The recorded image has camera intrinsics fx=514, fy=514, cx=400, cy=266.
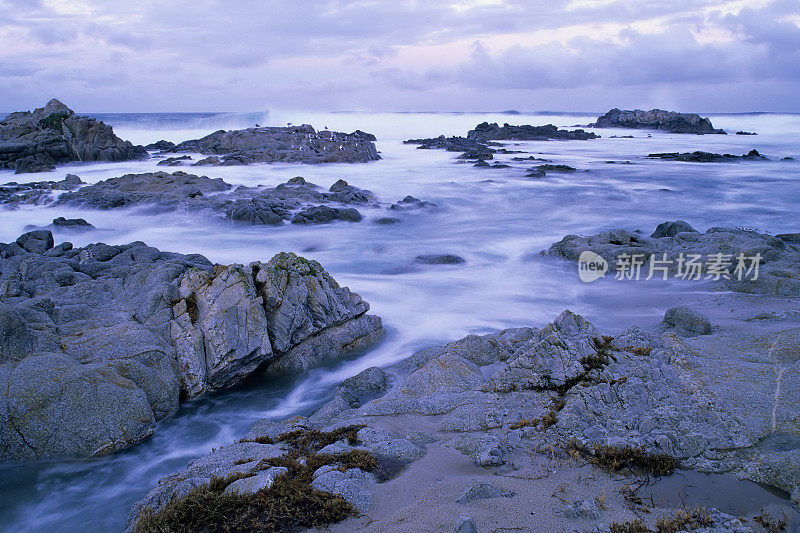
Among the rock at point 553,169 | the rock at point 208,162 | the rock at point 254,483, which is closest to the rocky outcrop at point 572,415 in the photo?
the rock at point 254,483

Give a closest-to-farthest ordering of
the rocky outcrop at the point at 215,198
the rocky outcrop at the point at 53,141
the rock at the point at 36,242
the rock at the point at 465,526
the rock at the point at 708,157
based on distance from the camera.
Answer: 1. the rock at the point at 465,526
2. the rock at the point at 36,242
3. the rocky outcrop at the point at 215,198
4. the rocky outcrop at the point at 53,141
5. the rock at the point at 708,157

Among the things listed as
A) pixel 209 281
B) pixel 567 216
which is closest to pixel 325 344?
pixel 209 281

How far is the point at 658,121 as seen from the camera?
9094 centimetres

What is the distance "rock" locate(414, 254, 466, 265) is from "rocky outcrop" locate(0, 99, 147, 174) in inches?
1244

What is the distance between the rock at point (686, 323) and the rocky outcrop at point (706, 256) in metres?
3.13

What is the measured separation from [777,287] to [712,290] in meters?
1.28

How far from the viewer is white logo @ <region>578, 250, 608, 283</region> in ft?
46.9

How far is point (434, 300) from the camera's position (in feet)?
42.4

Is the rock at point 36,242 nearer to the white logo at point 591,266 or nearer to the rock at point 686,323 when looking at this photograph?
the white logo at point 591,266

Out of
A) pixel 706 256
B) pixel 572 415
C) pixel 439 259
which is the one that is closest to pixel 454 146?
pixel 439 259

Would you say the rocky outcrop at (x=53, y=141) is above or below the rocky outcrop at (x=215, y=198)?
above

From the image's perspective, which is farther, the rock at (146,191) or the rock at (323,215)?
the rock at (146,191)

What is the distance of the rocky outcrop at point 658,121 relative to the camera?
8556 cm

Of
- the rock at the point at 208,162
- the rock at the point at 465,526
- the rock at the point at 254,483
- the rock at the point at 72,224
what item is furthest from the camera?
the rock at the point at 208,162
